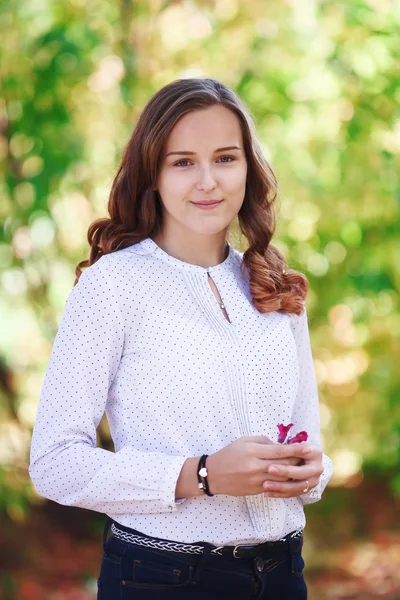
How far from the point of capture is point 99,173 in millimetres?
4473

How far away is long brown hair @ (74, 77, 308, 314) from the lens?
7.36 feet

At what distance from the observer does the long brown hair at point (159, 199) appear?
224 centimetres

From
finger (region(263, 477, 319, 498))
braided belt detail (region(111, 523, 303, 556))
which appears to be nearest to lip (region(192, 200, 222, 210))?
finger (region(263, 477, 319, 498))

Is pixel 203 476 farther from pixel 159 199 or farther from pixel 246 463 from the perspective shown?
pixel 159 199

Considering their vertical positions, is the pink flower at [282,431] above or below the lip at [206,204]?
below

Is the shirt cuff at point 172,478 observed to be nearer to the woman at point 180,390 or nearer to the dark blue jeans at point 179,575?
the woman at point 180,390

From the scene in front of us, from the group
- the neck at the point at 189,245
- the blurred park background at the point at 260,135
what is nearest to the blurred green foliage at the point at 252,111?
the blurred park background at the point at 260,135

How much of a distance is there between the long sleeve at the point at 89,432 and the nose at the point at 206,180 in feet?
1.03

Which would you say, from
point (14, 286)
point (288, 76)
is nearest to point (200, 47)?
point (288, 76)

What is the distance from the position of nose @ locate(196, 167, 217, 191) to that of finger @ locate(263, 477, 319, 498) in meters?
0.69

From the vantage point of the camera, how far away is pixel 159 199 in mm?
2387

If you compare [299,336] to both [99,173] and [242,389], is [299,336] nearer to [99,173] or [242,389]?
[242,389]

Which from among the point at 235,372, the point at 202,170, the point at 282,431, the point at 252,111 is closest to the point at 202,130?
the point at 202,170

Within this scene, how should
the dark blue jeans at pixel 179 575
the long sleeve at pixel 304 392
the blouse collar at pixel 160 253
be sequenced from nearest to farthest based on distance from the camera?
the dark blue jeans at pixel 179 575 → the blouse collar at pixel 160 253 → the long sleeve at pixel 304 392
